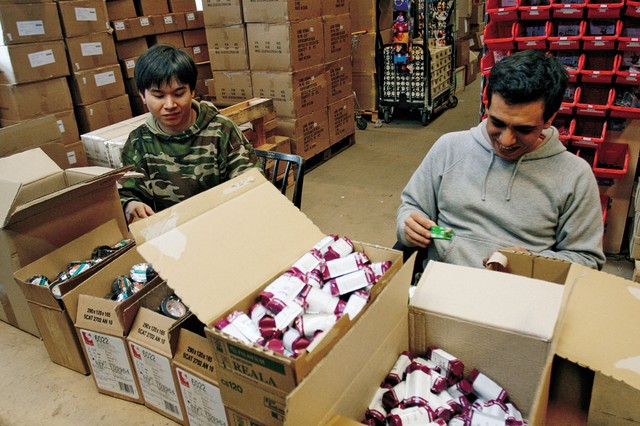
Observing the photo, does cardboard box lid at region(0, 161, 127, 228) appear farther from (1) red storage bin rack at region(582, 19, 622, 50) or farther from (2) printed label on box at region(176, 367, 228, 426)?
(1) red storage bin rack at region(582, 19, 622, 50)

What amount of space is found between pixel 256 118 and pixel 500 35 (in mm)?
1865

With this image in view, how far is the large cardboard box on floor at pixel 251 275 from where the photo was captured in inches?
31.5

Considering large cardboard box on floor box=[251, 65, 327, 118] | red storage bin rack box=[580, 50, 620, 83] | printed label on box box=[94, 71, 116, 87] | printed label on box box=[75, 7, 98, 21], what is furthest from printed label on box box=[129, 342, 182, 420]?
printed label on box box=[75, 7, 98, 21]

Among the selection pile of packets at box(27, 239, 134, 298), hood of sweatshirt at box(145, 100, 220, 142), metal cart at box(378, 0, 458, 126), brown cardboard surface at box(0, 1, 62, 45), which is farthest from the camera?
metal cart at box(378, 0, 458, 126)

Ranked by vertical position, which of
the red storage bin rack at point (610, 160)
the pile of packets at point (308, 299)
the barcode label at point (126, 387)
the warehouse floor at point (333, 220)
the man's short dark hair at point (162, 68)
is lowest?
the warehouse floor at point (333, 220)

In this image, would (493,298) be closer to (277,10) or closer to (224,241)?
(224,241)

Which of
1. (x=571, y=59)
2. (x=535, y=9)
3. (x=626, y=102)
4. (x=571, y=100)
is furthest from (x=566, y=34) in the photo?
(x=626, y=102)

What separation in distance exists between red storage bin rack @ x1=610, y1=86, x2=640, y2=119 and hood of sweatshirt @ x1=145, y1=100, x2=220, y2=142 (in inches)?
80.7

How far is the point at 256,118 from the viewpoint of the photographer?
12.4 feet

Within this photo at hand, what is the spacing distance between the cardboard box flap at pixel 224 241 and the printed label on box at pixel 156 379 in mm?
471

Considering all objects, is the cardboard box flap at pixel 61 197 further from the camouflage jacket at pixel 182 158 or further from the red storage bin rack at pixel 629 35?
the red storage bin rack at pixel 629 35

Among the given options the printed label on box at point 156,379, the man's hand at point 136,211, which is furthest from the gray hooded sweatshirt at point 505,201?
the man's hand at point 136,211

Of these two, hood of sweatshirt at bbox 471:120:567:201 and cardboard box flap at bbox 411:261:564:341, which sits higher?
hood of sweatshirt at bbox 471:120:567:201

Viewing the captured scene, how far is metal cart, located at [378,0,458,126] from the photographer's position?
5168 mm
